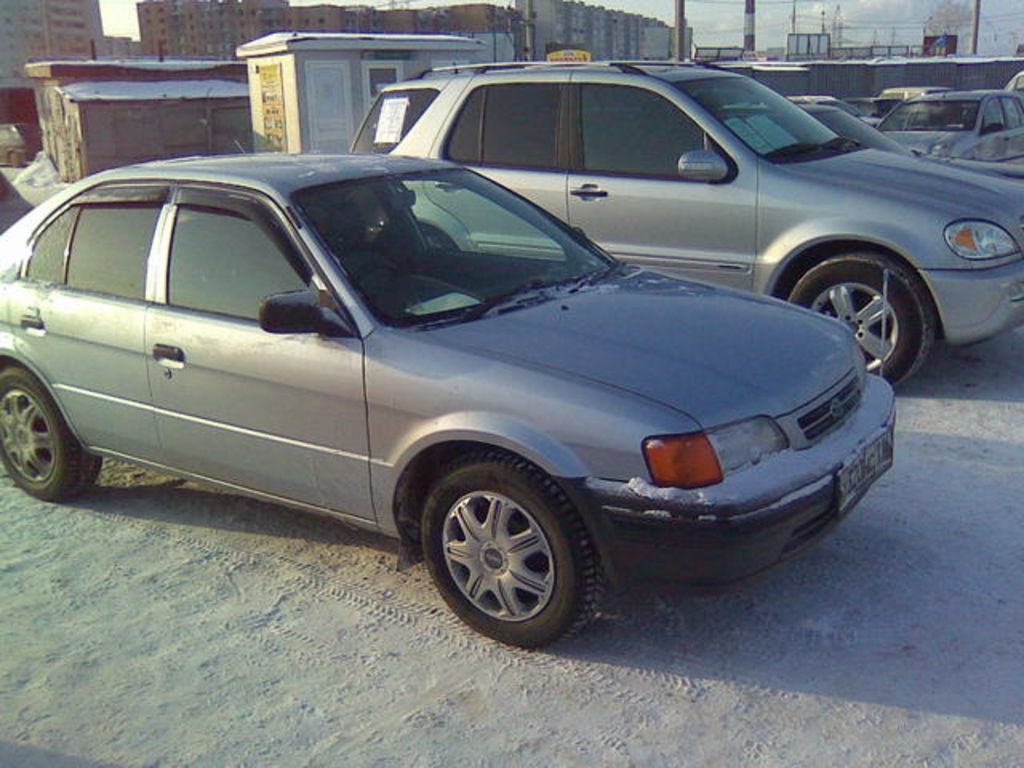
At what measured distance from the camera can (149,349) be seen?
416 cm

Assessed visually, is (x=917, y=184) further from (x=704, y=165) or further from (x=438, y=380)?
(x=438, y=380)

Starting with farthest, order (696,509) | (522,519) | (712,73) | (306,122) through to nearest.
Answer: (306,122) → (712,73) → (522,519) → (696,509)

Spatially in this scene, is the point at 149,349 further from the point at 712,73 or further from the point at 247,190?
the point at 712,73

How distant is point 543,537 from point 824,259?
334 centimetres

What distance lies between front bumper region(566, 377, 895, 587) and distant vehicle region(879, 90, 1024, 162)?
12.5m

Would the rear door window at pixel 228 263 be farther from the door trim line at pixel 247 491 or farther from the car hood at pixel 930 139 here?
the car hood at pixel 930 139

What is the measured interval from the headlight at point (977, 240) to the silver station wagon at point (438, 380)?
75.1 inches

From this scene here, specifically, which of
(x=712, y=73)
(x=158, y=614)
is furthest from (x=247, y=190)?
(x=712, y=73)

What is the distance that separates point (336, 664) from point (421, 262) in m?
1.54

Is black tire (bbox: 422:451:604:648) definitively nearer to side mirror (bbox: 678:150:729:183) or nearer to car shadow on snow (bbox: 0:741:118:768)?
car shadow on snow (bbox: 0:741:118:768)

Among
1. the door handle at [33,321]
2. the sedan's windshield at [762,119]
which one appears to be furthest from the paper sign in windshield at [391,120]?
the door handle at [33,321]

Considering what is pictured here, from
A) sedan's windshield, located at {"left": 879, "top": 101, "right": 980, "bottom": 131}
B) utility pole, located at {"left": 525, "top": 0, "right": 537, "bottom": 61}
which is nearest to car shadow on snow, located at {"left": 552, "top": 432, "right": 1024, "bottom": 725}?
sedan's windshield, located at {"left": 879, "top": 101, "right": 980, "bottom": 131}

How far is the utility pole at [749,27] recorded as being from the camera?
50438 millimetres

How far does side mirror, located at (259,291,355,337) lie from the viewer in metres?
3.58
